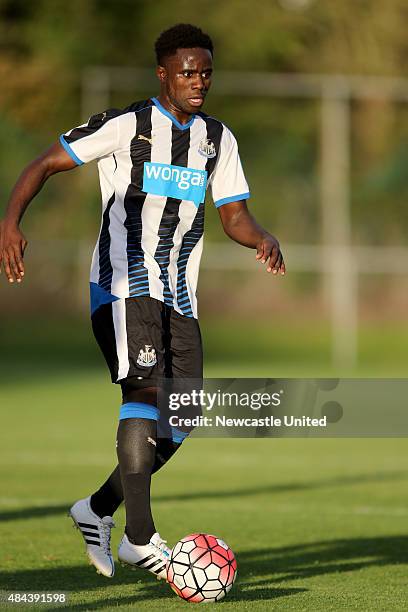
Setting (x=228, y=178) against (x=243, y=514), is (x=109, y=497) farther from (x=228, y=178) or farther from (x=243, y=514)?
(x=243, y=514)

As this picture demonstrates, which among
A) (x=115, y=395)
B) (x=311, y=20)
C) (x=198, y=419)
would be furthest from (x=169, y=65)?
(x=311, y=20)

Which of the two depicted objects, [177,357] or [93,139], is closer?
[93,139]

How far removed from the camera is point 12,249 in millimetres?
5273

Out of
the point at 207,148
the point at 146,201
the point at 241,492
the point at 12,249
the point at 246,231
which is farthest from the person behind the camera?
the point at 241,492

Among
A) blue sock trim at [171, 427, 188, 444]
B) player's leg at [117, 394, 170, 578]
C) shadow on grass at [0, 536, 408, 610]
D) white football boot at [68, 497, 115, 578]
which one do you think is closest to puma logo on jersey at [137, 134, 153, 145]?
player's leg at [117, 394, 170, 578]

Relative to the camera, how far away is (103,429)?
1415cm

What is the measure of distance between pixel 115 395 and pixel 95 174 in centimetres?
751

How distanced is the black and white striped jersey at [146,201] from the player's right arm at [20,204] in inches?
5.3

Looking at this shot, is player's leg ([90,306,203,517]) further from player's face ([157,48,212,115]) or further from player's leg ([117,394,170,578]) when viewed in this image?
player's face ([157,48,212,115])

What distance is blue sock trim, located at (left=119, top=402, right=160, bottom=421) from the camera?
5457 mm

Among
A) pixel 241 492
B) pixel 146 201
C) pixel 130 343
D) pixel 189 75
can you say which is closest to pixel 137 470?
pixel 130 343

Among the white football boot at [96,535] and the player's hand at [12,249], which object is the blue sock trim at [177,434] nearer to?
the white football boot at [96,535]

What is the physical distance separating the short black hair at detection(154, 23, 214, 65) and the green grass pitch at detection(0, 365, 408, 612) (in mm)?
2250

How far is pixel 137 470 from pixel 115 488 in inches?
20.7
